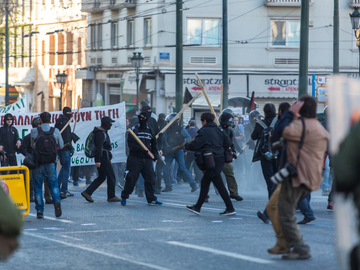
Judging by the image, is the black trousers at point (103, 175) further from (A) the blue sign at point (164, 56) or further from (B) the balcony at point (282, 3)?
(B) the balcony at point (282, 3)

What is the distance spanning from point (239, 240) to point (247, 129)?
987cm

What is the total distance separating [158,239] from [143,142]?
4110 millimetres

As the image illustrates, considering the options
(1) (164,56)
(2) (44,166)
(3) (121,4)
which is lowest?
(2) (44,166)

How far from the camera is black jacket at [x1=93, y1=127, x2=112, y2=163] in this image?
12484 mm

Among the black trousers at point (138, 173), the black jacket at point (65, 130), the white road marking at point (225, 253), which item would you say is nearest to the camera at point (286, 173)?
the white road marking at point (225, 253)

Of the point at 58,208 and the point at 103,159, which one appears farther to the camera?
the point at 103,159

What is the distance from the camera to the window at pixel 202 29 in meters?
33.3

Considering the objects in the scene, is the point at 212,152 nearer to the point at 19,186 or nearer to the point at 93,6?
the point at 19,186

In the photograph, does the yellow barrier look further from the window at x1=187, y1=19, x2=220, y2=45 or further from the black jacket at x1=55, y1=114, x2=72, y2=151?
the window at x1=187, y1=19, x2=220, y2=45

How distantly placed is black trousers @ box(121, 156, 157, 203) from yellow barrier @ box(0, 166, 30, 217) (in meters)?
2.28

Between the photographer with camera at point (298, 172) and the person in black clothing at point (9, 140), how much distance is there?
801 centimetres

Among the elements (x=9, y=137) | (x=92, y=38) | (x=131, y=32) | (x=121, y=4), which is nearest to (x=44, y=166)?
(x=9, y=137)

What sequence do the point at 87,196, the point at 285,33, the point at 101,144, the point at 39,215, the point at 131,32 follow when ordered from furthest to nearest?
the point at 131,32 → the point at 285,33 → the point at 87,196 → the point at 101,144 → the point at 39,215

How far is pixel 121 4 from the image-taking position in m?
36.1
